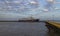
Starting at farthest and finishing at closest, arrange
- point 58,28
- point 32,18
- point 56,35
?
point 32,18 → point 56,35 → point 58,28

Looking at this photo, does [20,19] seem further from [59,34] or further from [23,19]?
[59,34]

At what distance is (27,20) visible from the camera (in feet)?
68.7

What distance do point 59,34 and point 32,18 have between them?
585 inches

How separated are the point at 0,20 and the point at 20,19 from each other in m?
2.65

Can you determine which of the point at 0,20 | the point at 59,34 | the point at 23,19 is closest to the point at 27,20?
the point at 23,19

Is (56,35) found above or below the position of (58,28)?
below

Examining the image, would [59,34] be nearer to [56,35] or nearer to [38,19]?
[56,35]

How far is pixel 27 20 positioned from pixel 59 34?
15.2 meters

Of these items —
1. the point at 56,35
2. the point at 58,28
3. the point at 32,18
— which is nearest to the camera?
the point at 58,28

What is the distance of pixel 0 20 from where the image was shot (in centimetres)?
2167

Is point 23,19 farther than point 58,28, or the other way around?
point 23,19

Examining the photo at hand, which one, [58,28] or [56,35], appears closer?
[58,28]

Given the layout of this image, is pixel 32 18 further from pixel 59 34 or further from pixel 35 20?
pixel 59 34

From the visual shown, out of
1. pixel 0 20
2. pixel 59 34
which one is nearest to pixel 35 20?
pixel 0 20
